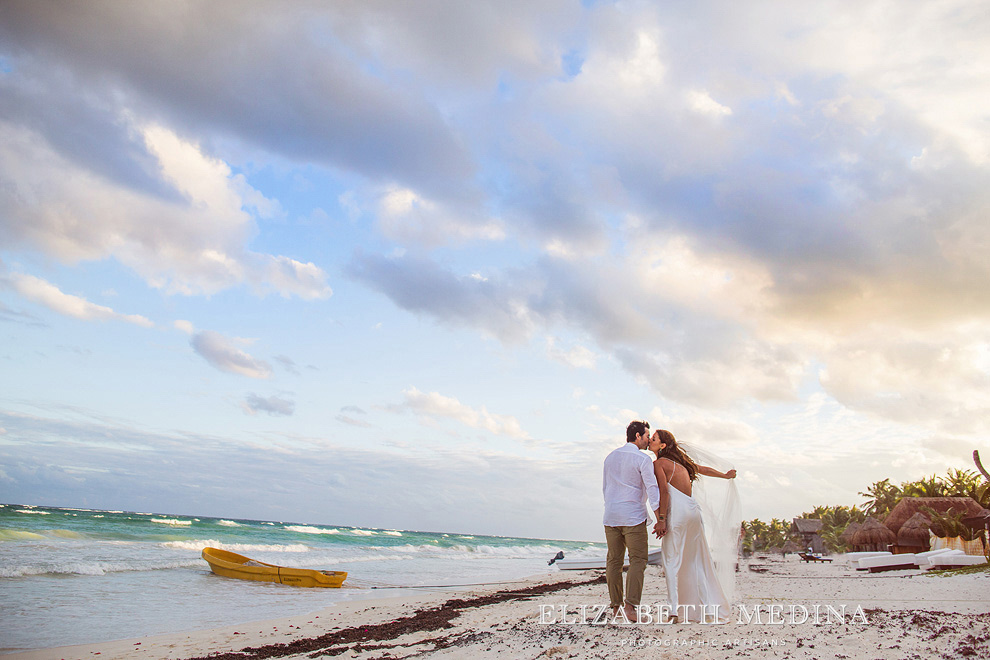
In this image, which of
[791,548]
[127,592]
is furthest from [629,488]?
[791,548]

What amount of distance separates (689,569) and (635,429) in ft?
4.97

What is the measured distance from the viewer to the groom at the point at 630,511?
576 cm

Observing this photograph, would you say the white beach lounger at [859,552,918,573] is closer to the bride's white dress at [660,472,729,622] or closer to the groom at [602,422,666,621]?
the bride's white dress at [660,472,729,622]

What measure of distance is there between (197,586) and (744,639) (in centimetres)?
1620

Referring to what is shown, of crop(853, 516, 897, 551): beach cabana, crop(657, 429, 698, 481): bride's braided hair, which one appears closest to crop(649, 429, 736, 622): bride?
crop(657, 429, 698, 481): bride's braided hair

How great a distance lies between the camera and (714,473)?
657 centimetres

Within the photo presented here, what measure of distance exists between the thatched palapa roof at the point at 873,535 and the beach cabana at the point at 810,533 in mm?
11626

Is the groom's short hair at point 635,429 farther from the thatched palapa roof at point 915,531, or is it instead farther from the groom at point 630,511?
the thatched palapa roof at point 915,531

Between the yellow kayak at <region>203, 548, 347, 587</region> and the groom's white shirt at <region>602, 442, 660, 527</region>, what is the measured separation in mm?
14182

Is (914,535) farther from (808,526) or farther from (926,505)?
(808,526)

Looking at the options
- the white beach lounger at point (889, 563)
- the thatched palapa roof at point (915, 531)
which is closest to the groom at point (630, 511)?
the white beach lounger at point (889, 563)

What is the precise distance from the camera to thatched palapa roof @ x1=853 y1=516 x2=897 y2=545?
3012 centimetres

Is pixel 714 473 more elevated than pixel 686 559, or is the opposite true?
pixel 714 473

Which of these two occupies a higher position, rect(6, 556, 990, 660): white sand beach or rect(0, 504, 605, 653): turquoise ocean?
rect(6, 556, 990, 660): white sand beach
